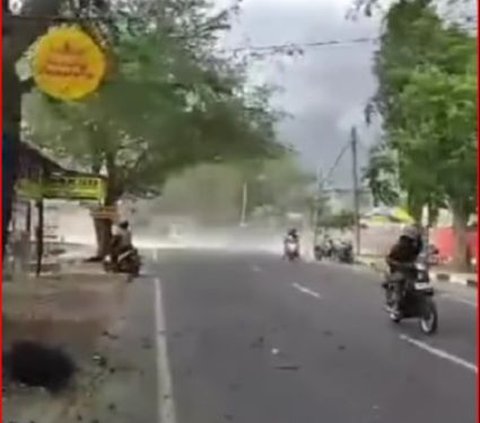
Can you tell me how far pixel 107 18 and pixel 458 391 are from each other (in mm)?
3120

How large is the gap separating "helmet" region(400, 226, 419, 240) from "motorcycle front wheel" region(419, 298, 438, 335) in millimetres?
1840

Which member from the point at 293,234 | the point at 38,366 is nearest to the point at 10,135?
the point at 293,234

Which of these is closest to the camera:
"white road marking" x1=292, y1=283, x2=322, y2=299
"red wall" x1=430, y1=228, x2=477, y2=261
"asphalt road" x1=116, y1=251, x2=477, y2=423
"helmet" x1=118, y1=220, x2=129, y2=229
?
"helmet" x1=118, y1=220, x2=129, y2=229

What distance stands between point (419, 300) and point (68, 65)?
6745mm

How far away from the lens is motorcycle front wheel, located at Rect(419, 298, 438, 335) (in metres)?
11.5

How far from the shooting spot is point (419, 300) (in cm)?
1173

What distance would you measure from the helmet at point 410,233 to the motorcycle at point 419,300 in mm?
1520

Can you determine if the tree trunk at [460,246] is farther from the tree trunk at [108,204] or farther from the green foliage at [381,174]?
the tree trunk at [108,204]

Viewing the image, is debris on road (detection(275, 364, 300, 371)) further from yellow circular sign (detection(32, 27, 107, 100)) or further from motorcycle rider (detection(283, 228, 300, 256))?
yellow circular sign (detection(32, 27, 107, 100))

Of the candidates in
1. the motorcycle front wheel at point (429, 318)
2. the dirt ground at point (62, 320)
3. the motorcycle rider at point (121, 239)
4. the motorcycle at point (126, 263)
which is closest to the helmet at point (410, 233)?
the motorcycle front wheel at point (429, 318)

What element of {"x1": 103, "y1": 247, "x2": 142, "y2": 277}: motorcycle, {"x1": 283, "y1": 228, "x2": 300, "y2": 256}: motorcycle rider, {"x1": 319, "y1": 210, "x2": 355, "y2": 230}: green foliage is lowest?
{"x1": 103, "y1": 247, "x2": 142, "y2": 277}: motorcycle

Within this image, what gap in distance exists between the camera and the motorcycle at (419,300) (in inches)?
449

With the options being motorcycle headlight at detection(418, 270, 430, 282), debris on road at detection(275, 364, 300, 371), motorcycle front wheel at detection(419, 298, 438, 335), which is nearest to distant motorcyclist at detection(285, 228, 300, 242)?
debris on road at detection(275, 364, 300, 371)

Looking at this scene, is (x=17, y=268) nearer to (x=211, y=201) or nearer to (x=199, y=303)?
(x=211, y=201)
